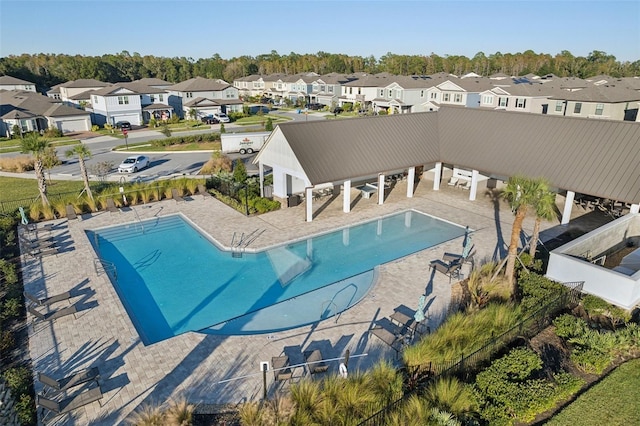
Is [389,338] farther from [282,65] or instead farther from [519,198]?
[282,65]

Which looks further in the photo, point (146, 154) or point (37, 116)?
point (37, 116)

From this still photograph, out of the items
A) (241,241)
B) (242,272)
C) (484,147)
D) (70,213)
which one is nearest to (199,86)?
(70,213)

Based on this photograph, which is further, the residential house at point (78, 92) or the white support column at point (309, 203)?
the residential house at point (78, 92)

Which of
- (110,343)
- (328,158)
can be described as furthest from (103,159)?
(110,343)

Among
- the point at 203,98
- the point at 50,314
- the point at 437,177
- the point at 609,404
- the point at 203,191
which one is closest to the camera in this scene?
the point at 609,404

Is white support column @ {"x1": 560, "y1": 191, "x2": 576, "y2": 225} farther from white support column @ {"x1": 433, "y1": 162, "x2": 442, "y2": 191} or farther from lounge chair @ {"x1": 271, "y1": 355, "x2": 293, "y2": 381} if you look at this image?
lounge chair @ {"x1": 271, "y1": 355, "x2": 293, "y2": 381}

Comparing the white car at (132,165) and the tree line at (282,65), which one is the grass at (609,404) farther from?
the tree line at (282,65)

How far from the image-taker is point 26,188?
31.2 m

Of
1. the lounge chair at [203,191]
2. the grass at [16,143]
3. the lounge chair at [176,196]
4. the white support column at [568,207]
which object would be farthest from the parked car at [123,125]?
the white support column at [568,207]

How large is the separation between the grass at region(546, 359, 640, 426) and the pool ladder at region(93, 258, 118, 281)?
1773cm

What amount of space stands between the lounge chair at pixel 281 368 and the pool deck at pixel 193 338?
0.78ft

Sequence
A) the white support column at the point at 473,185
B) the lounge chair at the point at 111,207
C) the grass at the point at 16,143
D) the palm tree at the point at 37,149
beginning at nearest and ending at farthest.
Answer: the palm tree at the point at 37,149, the lounge chair at the point at 111,207, the white support column at the point at 473,185, the grass at the point at 16,143

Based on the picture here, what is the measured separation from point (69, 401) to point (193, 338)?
13.1 ft

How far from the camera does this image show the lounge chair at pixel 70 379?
11086mm
